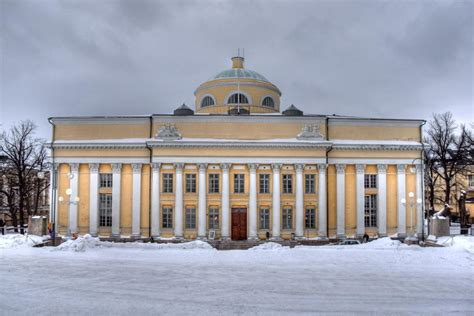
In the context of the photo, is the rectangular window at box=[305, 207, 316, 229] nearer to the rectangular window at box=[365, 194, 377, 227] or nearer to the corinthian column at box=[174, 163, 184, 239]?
the rectangular window at box=[365, 194, 377, 227]

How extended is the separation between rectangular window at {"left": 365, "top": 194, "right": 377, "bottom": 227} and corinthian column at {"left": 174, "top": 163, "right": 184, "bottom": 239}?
14815mm

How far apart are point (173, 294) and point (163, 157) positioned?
72.5 feet

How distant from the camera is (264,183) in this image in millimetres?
36500

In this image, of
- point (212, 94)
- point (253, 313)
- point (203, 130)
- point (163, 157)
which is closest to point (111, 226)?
point (163, 157)

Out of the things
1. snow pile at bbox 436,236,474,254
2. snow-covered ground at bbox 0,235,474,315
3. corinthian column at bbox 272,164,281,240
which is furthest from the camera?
corinthian column at bbox 272,164,281,240

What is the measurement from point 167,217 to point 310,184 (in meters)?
11.5

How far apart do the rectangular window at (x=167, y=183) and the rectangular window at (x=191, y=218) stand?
6.91 ft

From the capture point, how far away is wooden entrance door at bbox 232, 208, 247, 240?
36375mm

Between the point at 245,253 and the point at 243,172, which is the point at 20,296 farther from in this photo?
the point at 243,172

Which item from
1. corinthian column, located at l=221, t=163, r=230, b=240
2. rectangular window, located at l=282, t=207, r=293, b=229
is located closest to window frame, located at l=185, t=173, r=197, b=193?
corinthian column, located at l=221, t=163, r=230, b=240

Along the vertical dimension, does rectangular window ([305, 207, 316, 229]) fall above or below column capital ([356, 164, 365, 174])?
below

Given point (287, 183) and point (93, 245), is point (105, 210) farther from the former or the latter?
point (287, 183)

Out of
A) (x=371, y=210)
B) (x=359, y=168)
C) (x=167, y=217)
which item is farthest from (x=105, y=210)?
(x=371, y=210)

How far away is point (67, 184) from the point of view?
37.0 metres
